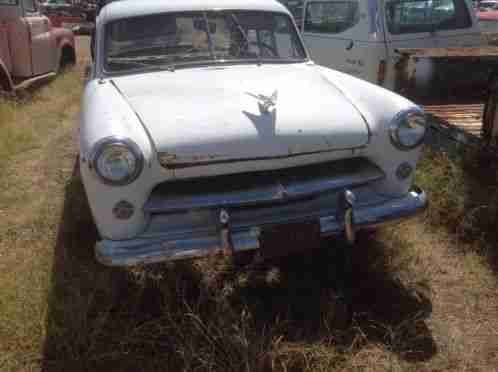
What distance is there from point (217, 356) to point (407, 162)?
1.49 meters

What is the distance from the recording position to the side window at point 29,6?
784cm

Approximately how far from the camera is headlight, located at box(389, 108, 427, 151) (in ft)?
9.11

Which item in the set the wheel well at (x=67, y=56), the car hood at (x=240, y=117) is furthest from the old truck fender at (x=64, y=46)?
the car hood at (x=240, y=117)

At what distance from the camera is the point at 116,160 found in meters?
2.38

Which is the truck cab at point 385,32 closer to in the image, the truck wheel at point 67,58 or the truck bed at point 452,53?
the truck bed at point 452,53

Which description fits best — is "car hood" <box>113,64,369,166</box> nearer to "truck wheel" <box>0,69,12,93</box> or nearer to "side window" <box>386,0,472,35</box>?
"side window" <box>386,0,472,35</box>

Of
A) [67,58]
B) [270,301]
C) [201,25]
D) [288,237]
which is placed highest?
[201,25]

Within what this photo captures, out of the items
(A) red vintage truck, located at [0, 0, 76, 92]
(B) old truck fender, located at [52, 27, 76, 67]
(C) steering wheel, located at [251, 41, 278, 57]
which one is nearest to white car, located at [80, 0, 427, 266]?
(C) steering wheel, located at [251, 41, 278, 57]

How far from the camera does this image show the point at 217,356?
96.6 inches

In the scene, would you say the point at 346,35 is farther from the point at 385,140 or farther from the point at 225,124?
A: the point at 225,124

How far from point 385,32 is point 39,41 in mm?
5735

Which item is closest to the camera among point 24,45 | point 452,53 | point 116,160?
point 116,160

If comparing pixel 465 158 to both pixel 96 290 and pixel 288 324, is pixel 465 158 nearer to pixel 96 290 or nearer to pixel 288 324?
pixel 288 324

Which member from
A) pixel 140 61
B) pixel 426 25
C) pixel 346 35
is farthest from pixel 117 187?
pixel 426 25
